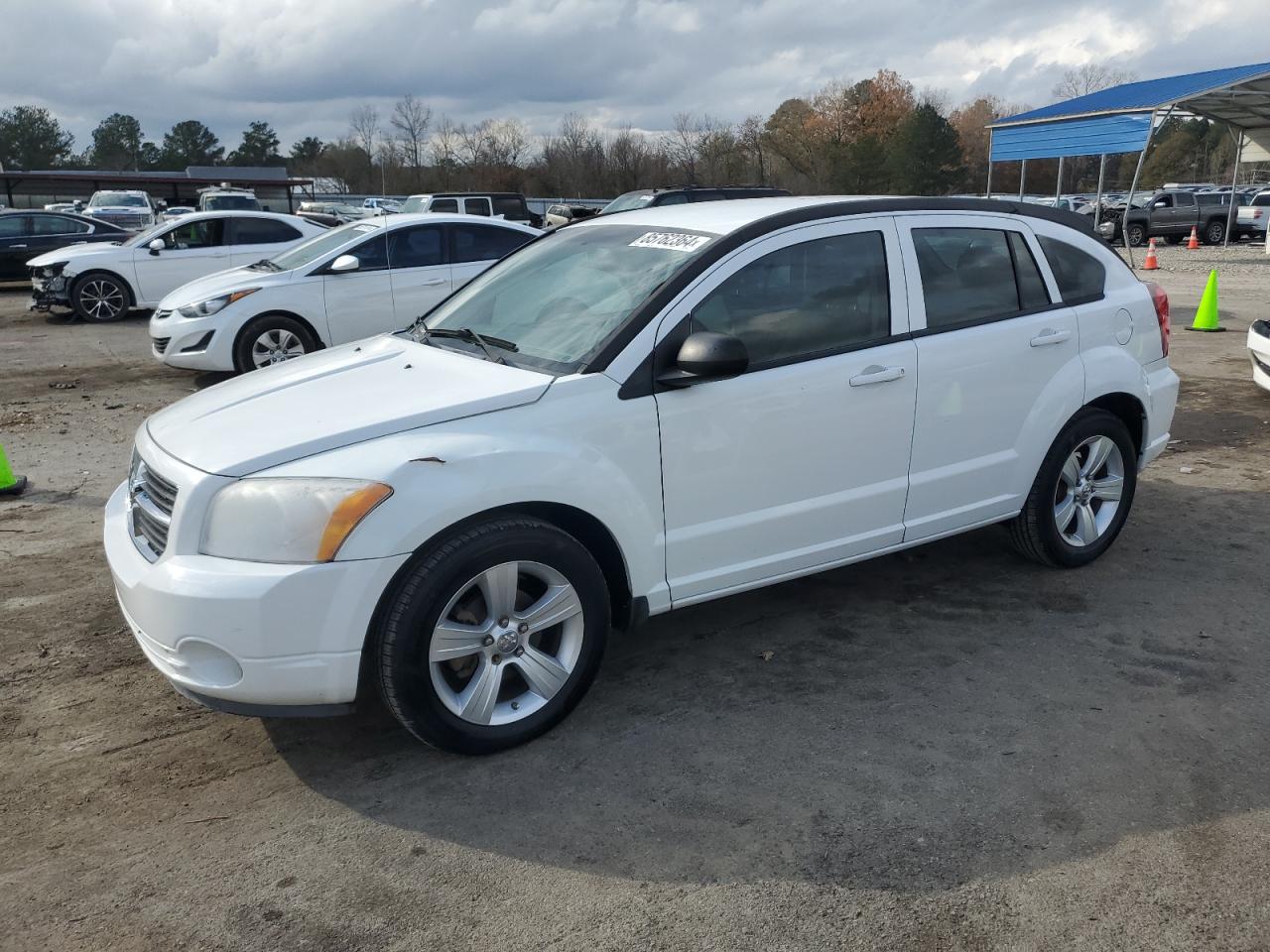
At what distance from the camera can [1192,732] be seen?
364 centimetres

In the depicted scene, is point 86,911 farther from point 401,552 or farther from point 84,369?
point 84,369

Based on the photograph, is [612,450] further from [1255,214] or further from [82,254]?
[1255,214]

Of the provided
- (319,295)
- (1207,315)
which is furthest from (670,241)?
(1207,315)

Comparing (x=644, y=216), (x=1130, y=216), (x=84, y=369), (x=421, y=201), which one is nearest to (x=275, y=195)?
(x=421, y=201)

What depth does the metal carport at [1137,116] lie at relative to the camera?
22984 mm

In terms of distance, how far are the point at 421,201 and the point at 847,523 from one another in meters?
24.7

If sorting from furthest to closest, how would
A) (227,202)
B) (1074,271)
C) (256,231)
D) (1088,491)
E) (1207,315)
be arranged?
(227,202)
(256,231)
(1207,315)
(1088,491)
(1074,271)

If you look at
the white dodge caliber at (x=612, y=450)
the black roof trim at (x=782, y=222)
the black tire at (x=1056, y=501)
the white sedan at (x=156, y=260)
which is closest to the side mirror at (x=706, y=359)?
the white dodge caliber at (x=612, y=450)

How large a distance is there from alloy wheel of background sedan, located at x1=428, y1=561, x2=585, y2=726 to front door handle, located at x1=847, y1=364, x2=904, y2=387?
57.4 inches

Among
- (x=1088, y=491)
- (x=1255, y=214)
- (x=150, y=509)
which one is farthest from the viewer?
(x=1255, y=214)

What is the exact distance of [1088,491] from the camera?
5.12 metres

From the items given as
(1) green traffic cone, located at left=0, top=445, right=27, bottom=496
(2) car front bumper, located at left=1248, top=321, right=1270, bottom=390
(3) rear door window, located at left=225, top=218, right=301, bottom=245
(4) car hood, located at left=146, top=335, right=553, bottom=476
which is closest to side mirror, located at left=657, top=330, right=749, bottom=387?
(4) car hood, located at left=146, top=335, right=553, bottom=476

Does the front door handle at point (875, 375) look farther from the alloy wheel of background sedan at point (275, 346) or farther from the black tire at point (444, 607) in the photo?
the alloy wheel of background sedan at point (275, 346)

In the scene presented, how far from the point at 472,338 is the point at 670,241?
896 millimetres
